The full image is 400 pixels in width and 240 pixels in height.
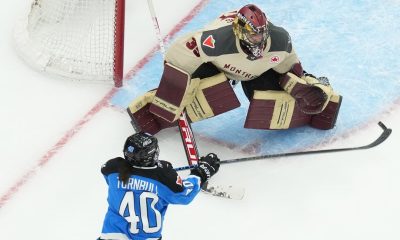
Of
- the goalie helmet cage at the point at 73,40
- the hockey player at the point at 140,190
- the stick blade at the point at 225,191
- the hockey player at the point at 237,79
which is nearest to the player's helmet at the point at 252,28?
the hockey player at the point at 237,79

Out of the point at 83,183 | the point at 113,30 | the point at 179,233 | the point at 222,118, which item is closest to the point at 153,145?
the point at 179,233

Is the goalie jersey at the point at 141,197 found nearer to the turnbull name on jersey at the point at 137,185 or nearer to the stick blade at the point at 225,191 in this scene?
the turnbull name on jersey at the point at 137,185

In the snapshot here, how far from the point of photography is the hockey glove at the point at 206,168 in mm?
3354

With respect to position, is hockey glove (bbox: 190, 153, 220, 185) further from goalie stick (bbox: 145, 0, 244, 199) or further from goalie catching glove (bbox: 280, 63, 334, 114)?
goalie catching glove (bbox: 280, 63, 334, 114)

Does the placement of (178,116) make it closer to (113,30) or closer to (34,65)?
(113,30)

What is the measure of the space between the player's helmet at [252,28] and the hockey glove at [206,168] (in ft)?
2.00

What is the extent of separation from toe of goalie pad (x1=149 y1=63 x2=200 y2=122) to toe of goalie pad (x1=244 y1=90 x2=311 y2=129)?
1.02ft

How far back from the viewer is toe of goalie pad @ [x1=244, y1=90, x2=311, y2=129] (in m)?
4.04

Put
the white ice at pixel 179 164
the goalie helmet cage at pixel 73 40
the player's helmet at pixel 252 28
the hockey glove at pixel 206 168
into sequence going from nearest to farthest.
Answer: the hockey glove at pixel 206 168 → the player's helmet at pixel 252 28 → the white ice at pixel 179 164 → the goalie helmet cage at pixel 73 40

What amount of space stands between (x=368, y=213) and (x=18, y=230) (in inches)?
64.6

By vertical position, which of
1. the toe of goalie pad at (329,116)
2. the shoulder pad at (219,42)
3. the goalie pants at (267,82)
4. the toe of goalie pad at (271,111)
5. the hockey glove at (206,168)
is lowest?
the toe of goalie pad at (329,116)

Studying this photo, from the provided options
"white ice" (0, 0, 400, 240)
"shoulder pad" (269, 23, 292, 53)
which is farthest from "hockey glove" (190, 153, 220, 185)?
"shoulder pad" (269, 23, 292, 53)

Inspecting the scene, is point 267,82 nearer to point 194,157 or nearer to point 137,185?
point 194,157

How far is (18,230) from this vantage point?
3.80 m
